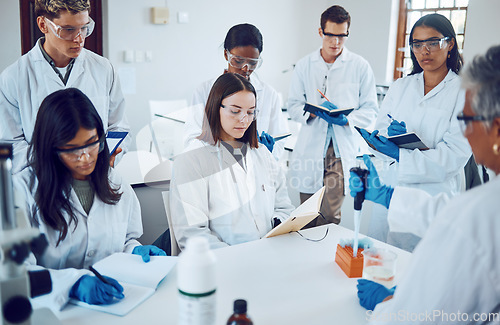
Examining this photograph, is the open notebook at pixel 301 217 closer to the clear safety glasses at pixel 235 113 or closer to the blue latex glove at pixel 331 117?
the clear safety glasses at pixel 235 113

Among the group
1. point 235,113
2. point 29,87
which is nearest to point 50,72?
point 29,87

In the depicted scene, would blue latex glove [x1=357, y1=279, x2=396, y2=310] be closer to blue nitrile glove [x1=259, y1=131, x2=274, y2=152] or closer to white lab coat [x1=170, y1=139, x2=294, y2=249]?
white lab coat [x1=170, y1=139, x2=294, y2=249]

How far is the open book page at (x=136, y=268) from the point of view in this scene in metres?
1.30

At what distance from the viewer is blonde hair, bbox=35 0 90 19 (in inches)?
71.8

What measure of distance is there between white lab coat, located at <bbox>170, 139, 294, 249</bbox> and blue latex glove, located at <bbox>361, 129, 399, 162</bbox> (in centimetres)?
51

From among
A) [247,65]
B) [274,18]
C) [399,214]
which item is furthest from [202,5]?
[399,214]

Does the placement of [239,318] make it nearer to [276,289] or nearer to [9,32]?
[276,289]

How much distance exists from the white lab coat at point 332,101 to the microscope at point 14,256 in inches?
85.7

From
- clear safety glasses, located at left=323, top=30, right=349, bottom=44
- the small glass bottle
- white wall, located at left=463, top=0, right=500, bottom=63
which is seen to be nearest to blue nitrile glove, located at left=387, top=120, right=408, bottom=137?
clear safety glasses, located at left=323, top=30, right=349, bottom=44

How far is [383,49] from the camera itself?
5.09 metres

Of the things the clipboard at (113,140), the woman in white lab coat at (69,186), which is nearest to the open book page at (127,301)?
the woman in white lab coat at (69,186)

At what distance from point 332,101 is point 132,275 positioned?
198 centimetres

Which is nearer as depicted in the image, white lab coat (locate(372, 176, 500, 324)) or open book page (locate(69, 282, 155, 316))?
A: white lab coat (locate(372, 176, 500, 324))

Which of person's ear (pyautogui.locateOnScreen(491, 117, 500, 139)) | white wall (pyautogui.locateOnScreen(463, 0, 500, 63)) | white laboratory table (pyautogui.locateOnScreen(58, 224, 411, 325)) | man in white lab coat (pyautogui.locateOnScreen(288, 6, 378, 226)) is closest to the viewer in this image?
person's ear (pyautogui.locateOnScreen(491, 117, 500, 139))
